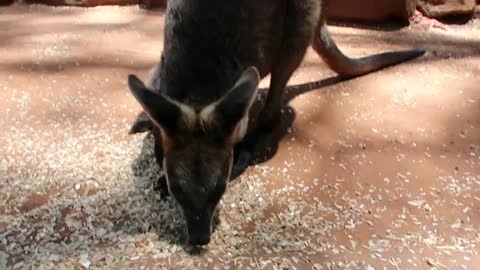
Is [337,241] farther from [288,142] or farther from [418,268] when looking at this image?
[288,142]

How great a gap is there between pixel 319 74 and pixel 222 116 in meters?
1.82

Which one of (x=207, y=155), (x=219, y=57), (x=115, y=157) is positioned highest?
(x=219, y=57)

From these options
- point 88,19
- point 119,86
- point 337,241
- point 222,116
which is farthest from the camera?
point 88,19

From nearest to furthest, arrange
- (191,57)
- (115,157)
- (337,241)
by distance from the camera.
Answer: (337,241) < (191,57) < (115,157)

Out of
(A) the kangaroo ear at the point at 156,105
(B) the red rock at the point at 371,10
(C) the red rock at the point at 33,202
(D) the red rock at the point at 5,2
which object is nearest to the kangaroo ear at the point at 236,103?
(A) the kangaroo ear at the point at 156,105

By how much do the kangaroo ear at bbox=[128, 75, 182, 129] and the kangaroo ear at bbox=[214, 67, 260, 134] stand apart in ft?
0.53

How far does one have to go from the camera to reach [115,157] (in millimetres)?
3193

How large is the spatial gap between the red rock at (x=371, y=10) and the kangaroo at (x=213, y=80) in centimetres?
138

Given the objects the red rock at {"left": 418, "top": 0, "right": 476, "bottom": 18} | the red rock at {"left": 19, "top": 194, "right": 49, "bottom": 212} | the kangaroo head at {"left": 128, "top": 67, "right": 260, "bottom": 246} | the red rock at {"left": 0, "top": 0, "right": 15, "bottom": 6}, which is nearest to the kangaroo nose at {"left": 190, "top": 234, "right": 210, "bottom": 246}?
the kangaroo head at {"left": 128, "top": 67, "right": 260, "bottom": 246}

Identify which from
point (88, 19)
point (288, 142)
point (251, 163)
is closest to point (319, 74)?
point (288, 142)

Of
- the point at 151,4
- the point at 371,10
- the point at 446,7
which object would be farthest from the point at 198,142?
the point at 446,7

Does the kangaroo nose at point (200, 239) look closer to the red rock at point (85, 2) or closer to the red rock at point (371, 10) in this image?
the red rock at point (371, 10)

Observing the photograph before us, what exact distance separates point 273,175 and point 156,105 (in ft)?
3.02

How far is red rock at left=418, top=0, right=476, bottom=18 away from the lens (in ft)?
17.7
